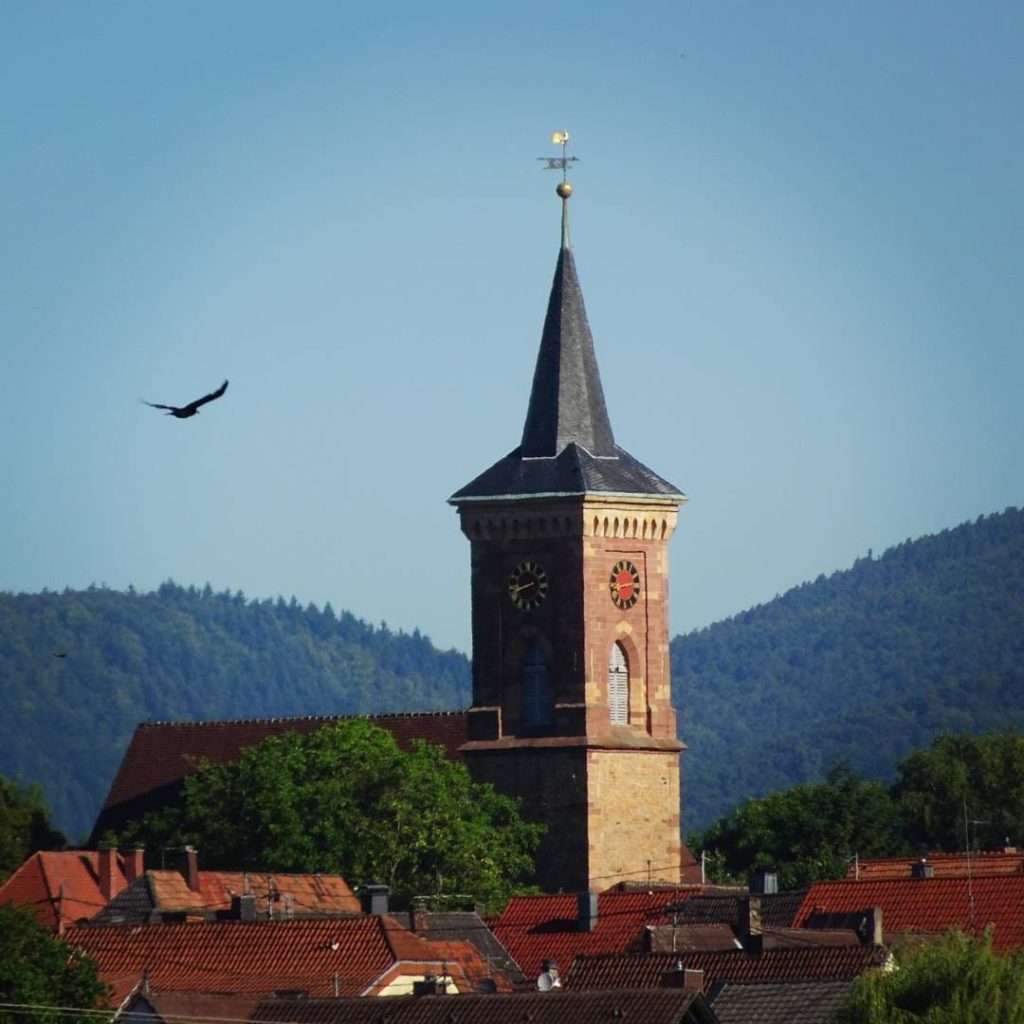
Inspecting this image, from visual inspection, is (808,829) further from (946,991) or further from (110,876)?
(946,991)

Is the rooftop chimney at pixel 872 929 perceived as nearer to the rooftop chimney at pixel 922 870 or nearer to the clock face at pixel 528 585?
the rooftop chimney at pixel 922 870

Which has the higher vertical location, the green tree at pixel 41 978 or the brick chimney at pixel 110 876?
the brick chimney at pixel 110 876

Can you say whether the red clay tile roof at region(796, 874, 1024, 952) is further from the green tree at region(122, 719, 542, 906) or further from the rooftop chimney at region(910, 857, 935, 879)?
the green tree at region(122, 719, 542, 906)

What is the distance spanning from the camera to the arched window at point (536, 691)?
103 m

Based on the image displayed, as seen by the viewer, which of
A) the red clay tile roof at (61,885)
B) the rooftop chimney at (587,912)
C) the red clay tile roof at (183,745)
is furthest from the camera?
the red clay tile roof at (183,745)

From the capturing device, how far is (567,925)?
275 ft

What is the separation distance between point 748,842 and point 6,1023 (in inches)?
2627

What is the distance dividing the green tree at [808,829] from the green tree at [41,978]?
5823cm

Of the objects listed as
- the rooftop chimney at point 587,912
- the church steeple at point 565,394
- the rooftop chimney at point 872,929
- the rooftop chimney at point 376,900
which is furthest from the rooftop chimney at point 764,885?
the rooftop chimney at point 872,929

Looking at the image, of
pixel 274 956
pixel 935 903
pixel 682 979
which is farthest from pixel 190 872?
pixel 682 979

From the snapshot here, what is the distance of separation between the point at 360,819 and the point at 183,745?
15.7 meters

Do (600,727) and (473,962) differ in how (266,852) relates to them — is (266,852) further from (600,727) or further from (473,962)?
(473,962)

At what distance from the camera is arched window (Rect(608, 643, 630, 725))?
104 meters

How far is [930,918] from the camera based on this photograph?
76625mm
